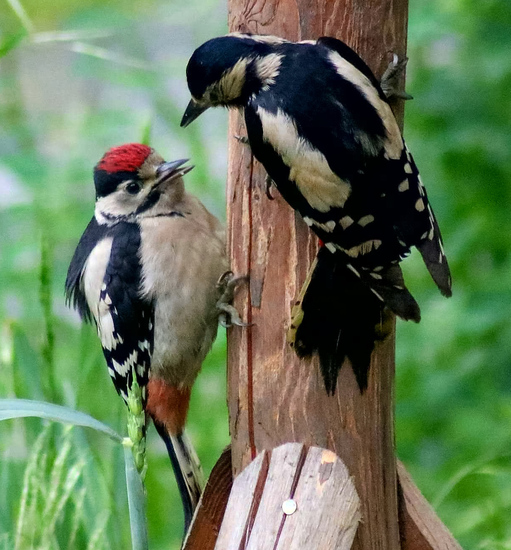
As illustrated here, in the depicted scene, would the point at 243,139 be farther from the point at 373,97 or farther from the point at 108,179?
the point at 108,179

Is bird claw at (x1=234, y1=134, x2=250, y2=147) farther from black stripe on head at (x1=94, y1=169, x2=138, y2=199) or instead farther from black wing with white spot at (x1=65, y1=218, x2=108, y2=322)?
black wing with white spot at (x1=65, y1=218, x2=108, y2=322)

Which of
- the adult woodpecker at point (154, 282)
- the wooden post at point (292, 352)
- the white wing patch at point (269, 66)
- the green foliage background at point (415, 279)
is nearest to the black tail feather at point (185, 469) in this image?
the adult woodpecker at point (154, 282)

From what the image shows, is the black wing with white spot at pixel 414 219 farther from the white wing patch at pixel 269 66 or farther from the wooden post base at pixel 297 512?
the wooden post base at pixel 297 512

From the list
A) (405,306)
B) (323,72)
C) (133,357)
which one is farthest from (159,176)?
(405,306)

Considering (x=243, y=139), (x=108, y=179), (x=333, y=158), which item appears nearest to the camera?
(x=333, y=158)

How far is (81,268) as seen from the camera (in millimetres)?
2291

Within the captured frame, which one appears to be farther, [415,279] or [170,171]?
[415,279]

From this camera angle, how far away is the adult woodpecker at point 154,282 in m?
2.14

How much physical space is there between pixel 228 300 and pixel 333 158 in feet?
1.51

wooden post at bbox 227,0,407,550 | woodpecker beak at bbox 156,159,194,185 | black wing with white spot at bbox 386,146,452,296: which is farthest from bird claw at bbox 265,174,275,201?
woodpecker beak at bbox 156,159,194,185

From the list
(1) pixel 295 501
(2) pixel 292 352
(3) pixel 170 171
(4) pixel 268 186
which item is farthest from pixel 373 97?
(1) pixel 295 501

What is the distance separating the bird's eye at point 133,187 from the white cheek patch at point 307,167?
0.64 metres

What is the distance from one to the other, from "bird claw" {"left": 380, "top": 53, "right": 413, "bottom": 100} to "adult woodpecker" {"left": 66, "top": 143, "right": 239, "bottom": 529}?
1.82 ft

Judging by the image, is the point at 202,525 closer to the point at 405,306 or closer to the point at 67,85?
the point at 405,306
